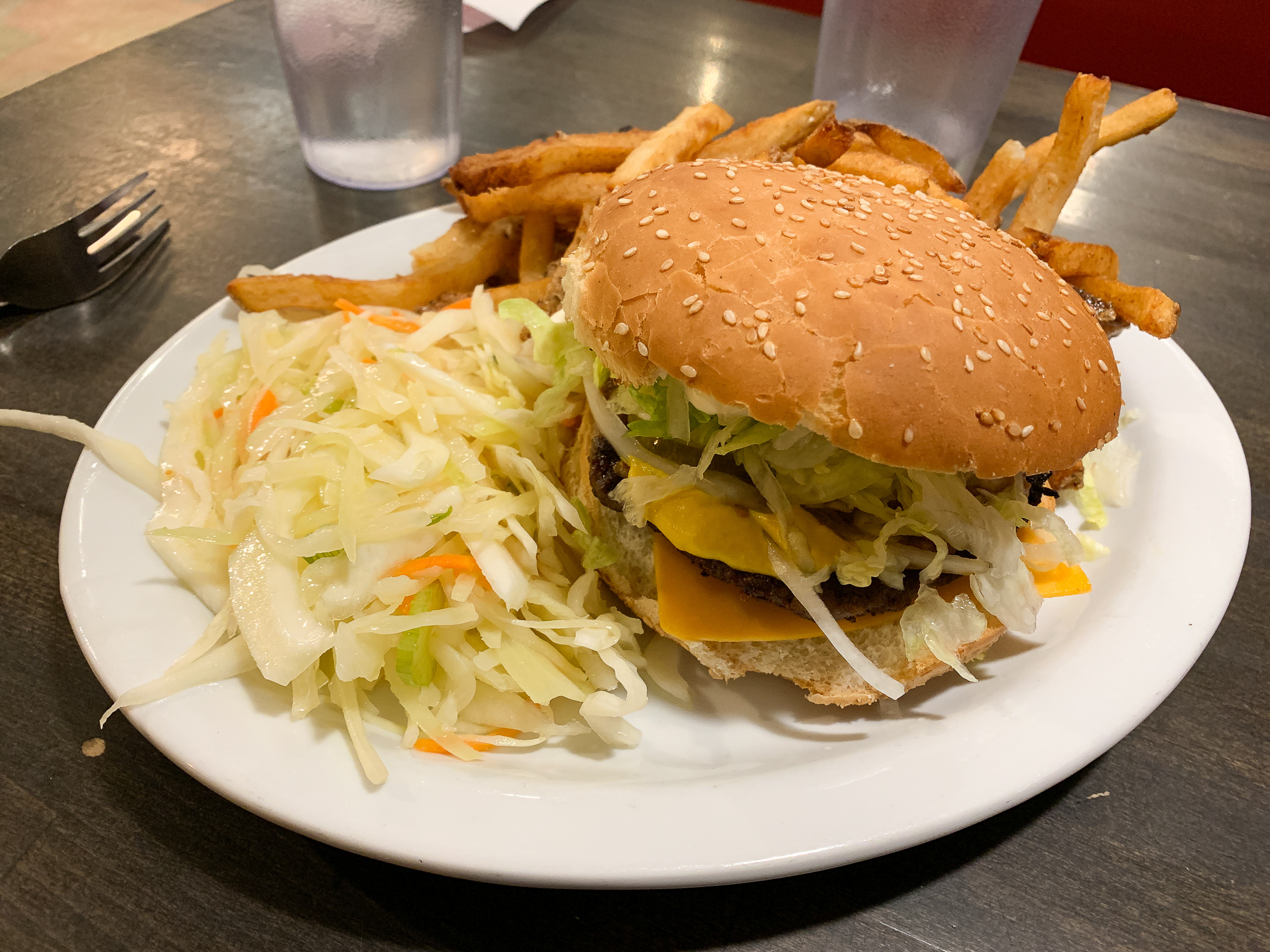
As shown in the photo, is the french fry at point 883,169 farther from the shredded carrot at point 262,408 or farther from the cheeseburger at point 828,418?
the shredded carrot at point 262,408

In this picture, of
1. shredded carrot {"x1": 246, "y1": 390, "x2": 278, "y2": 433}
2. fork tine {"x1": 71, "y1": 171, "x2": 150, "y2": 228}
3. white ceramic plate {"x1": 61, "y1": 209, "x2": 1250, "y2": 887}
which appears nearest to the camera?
white ceramic plate {"x1": 61, "y1": 209, "x2": 1250, "y2": 887}

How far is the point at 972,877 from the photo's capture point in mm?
1409

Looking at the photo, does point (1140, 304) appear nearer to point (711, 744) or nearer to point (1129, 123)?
point (1129, 123)

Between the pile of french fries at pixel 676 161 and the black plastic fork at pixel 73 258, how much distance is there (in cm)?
81

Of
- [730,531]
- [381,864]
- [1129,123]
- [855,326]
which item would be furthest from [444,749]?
[1129,123]

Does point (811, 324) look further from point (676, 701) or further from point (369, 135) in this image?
point (369, 135)

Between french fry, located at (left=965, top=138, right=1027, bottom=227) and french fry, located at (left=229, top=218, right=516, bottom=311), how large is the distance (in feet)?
4.38

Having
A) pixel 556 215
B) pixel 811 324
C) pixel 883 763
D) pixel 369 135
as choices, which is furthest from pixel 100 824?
pixel 369 135

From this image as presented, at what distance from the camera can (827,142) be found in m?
2.13

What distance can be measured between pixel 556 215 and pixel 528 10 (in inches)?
112

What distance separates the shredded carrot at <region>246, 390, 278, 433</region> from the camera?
1873 mm

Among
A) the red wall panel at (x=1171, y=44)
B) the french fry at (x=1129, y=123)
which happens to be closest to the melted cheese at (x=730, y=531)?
the french fry at (x=1129, y=123)

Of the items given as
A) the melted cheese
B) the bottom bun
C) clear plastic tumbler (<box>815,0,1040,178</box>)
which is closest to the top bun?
the melted cheese

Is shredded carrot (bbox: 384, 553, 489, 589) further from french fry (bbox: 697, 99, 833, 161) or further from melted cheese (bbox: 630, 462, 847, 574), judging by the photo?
french fry (bbox: 697, 99, 833, 161)
